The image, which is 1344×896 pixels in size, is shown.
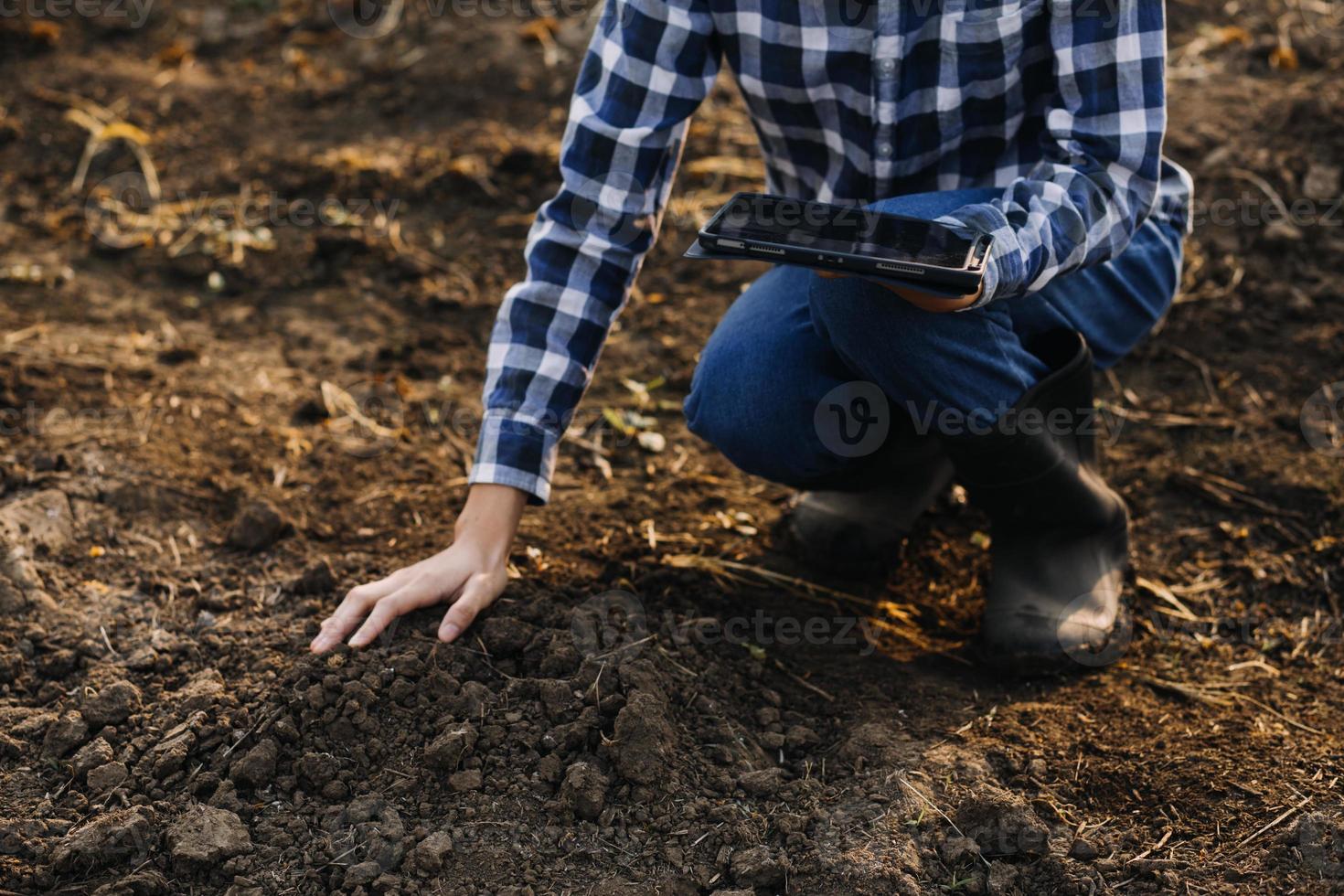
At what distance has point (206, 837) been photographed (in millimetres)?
1688

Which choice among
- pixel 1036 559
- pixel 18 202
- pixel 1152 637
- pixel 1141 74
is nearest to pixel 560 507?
pixel 1036 559

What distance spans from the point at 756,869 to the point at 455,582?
0.64 meters

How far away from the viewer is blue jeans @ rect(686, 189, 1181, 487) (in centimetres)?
194

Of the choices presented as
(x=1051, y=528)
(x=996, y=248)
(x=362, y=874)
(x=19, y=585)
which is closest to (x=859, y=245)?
(x=996, y=248)

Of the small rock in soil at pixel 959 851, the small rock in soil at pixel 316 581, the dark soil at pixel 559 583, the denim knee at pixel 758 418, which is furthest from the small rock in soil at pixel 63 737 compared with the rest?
the small rock in soil at pixel 959 851

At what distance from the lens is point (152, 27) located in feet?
14.7

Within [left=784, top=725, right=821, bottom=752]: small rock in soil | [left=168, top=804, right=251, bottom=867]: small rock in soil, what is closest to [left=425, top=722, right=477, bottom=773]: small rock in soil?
[left=168, top=804, right=251, bottom=867]: small rock in soil

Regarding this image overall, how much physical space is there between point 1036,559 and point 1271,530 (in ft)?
1.97

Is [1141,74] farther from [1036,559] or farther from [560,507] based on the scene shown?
[560,507]

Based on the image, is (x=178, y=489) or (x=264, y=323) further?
(x=264, y=323)

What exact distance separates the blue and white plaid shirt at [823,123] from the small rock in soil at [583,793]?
1.53 ft

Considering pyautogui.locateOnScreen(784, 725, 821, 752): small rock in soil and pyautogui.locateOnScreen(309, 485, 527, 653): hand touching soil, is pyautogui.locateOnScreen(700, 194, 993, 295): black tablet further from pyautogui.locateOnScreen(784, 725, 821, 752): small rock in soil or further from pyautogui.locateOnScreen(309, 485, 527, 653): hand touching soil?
pyautogui.locateOnScreen(784, 725, 821, 752): small rock in soil

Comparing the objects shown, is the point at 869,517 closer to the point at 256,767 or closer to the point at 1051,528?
the point at 1051,528

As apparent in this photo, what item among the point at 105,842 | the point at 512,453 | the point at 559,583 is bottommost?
the point at 105,842
